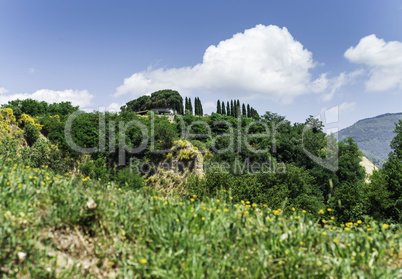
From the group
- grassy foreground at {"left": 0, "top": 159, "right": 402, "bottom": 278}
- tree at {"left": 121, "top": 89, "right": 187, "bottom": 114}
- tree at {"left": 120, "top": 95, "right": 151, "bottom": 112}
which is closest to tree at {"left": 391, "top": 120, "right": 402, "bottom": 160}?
grassy foreground at {"left": 0, "top": 159, "right": 402, "bottom": 278}

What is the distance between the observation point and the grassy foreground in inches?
174

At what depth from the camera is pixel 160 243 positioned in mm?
5027

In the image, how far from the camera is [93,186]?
669 cm

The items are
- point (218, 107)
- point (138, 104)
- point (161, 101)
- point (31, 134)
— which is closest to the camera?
point (31, 134)

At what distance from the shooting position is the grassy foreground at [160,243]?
4.42m

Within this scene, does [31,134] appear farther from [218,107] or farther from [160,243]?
[218,107]

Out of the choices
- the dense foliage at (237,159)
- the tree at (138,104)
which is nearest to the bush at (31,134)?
the dense foliage at (237,159)

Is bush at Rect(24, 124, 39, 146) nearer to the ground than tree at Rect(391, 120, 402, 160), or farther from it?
farther from it

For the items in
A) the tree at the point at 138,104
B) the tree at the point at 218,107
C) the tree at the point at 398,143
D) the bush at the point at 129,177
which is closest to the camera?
the tree at the point at 398,143

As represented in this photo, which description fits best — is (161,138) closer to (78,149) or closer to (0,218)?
(78,149)

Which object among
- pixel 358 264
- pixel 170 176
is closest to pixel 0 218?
pixel 358 264

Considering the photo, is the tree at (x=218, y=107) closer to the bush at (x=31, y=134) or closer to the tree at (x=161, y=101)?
the tree at (x=161, y=101)

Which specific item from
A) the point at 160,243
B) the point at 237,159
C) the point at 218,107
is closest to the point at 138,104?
the point at 218,107

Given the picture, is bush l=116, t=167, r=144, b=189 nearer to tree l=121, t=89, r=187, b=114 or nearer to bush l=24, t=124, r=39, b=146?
bush l=24, t=124, r=39, b=146
